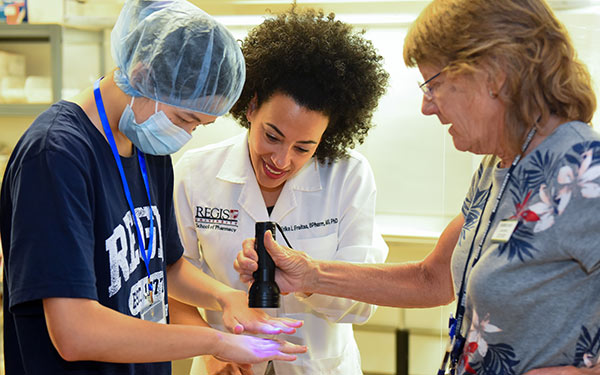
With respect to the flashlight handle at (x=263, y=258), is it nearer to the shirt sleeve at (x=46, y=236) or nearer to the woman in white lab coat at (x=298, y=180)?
the woman in white lab coat at (x=298, y=180)

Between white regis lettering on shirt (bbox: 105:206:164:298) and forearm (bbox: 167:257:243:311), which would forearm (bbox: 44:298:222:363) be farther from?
forearm (bbox: 167:257:243:311)

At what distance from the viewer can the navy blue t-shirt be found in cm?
105

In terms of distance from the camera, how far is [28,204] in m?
1.05

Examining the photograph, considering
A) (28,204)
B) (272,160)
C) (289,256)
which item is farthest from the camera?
(272,160)

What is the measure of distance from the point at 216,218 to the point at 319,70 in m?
0.57

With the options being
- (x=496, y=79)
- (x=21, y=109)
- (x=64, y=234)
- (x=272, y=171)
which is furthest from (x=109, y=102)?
(x=21, y=109)

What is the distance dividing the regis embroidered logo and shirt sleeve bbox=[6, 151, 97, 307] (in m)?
0.79

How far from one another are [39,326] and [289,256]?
72 cm

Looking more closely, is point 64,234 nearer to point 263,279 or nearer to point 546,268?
point 263,279

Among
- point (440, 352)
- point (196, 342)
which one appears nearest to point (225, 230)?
point (196, 342)

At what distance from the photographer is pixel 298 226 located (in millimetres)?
1906

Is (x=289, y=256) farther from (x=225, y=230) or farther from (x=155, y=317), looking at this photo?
(x=155, y=317)

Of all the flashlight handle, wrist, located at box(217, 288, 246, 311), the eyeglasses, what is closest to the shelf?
wrist, located at box(217, 288, 246, 311)

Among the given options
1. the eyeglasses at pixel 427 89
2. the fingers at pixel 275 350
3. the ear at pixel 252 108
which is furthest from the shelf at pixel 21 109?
the eyeglasses at pixel 427 89
